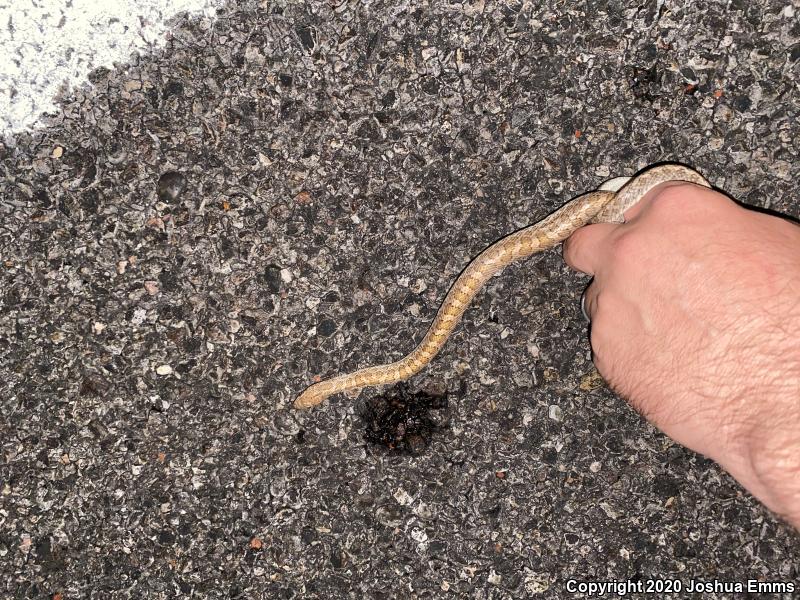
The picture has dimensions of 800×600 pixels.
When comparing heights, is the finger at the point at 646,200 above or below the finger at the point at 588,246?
above

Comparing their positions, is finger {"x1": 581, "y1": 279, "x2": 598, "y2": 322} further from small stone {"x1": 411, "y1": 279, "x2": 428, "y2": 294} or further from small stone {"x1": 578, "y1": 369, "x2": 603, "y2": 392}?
small stone {"x1": 411, "y1": 279, "x2": 428, "y2": 294}

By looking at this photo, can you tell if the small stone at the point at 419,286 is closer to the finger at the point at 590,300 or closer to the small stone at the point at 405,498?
the finger at the point at 590,300

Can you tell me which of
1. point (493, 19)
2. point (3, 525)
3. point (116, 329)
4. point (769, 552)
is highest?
point (493, 19)

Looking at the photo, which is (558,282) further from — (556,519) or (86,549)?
(86,549)

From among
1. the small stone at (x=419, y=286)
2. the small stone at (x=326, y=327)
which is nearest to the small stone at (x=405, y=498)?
the small stone at (x=326, y=327)

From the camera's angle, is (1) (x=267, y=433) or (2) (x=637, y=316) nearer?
(2) (x=637, y=316)

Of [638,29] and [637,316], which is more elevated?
[638,29]

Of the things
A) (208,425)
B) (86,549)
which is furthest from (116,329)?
(86,549)

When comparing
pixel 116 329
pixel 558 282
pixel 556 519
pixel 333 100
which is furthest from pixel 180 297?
pixel 556 519
